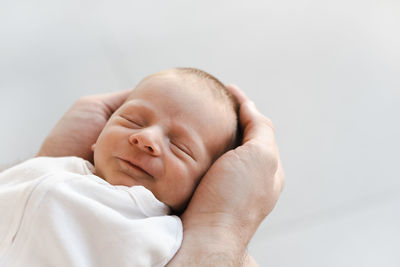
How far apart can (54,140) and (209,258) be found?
1.95 ft

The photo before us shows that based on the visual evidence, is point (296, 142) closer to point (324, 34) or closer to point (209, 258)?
point (324, 34)

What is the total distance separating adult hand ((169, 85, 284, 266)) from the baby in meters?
0.03

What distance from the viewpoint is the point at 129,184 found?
955 mm

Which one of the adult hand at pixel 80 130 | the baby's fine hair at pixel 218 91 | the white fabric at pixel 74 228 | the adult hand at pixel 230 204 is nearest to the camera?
the white fabric at pixel 74 228

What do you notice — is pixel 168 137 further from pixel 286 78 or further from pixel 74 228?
pixel 286 78

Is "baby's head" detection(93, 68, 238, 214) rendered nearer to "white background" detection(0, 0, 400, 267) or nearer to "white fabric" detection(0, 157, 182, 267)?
"white fabric" detection(0, 157, 182, 267)

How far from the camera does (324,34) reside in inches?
68.1

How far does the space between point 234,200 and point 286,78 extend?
2.43ft

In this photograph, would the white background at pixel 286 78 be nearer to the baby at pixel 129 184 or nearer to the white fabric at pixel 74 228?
the baby at pixel 129 184

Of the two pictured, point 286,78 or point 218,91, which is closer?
point 218,91

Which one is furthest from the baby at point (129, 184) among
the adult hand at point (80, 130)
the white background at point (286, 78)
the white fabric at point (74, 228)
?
the white background at point (286, 78)

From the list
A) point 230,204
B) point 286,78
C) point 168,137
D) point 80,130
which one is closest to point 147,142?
point 168,137

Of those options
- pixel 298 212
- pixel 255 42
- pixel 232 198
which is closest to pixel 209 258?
pixel 232 198

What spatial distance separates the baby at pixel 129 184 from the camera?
0.79 metres
